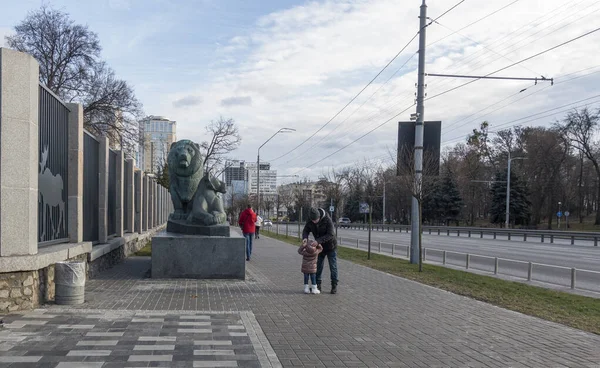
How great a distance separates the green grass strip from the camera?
950cm

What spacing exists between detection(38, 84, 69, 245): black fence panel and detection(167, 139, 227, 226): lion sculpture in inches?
124

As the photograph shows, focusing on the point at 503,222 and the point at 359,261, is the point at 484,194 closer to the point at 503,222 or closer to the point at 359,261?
the point at 503,222

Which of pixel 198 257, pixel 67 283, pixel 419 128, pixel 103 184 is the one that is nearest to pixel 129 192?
pixel 103 184

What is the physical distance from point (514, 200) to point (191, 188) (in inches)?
2163

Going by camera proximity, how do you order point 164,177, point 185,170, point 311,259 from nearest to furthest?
1. point 311,259
2. point 185,170
3. point 164,177

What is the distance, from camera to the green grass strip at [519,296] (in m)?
9.50

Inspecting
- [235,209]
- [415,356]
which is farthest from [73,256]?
[235,209]

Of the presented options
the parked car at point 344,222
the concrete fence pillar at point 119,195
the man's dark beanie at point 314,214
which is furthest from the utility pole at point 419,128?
the parked car at point 344,222

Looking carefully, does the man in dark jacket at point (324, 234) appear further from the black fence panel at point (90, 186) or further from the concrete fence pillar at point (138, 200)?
the concrete fence pillar at point (138, 200)

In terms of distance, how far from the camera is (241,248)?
41.8ft

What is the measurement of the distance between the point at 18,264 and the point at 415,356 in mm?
5832

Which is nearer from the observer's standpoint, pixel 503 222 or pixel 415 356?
pixel 415 356

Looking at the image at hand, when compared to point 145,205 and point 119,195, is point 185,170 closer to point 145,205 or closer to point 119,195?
point 119,195

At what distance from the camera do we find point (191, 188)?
48.1 feet
